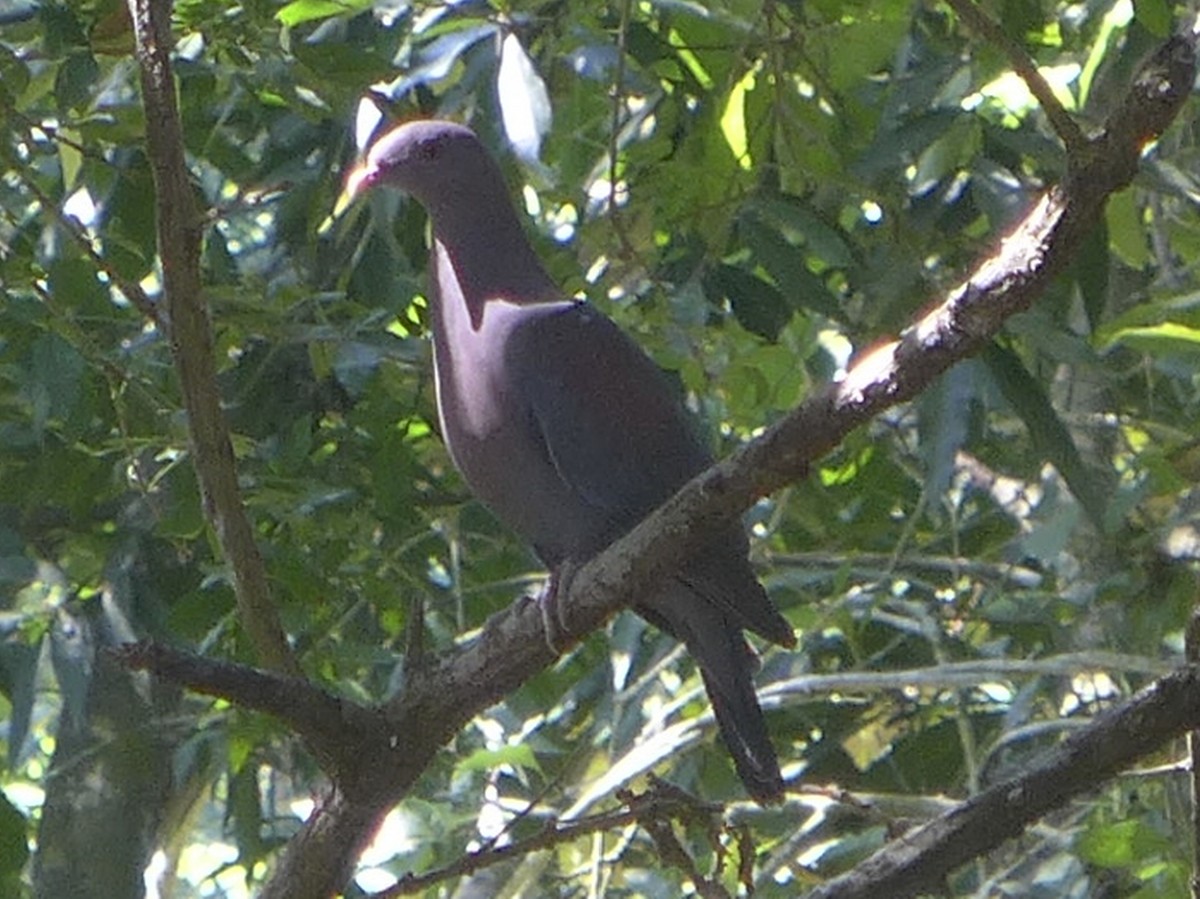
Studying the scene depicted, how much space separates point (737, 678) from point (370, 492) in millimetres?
642

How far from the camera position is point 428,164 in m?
3.21

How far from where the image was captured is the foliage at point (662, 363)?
2633mm

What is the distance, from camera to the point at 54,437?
3.17 meters

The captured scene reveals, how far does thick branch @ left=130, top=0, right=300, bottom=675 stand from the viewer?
79.9 inches

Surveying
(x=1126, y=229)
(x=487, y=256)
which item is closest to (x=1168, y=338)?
(x=1126, y=229)

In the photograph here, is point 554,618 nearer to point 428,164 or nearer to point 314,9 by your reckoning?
point 314,9

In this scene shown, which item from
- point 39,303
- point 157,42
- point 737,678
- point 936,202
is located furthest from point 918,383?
point 39,303

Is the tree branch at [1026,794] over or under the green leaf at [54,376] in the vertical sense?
under

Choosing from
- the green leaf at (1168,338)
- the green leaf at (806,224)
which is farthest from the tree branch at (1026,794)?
the green leaf at (806,224)

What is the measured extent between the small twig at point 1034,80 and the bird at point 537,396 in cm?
111

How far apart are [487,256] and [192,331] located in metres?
1.12

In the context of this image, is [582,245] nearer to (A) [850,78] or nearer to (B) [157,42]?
(A) [850,78]

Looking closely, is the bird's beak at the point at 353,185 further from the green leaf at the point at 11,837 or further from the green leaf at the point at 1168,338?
the green leaf at the point at 1168,338

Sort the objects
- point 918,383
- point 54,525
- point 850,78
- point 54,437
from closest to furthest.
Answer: point 918,383 → point 850,78 → point 54,437 → point 54,525
